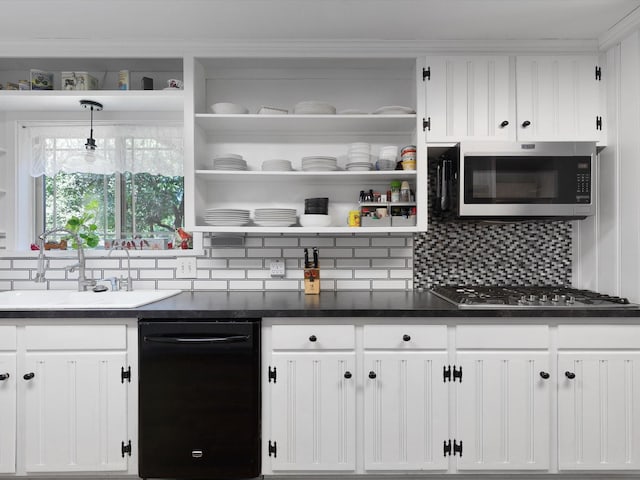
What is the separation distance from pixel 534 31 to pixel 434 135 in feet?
2.52

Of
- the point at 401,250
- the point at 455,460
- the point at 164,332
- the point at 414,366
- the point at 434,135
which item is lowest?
the point at 455,460

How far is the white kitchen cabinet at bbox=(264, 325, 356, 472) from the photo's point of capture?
1.89 m

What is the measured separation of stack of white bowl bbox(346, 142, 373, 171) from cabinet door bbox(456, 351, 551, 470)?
45.7 inches

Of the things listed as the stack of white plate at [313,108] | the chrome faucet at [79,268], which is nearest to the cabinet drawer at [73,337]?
the chrome faucet at [79,268]

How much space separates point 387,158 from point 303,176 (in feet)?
1.70

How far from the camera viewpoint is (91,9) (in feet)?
6.37

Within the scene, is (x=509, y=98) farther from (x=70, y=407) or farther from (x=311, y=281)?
(x=70, y=407)

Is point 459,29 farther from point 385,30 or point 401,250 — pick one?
point 401,250

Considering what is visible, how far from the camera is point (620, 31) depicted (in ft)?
6.81

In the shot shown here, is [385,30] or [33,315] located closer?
[33,315]

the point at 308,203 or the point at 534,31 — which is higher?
the point at 534,31

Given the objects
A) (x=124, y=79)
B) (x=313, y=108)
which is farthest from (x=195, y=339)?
(x=124, y=79)

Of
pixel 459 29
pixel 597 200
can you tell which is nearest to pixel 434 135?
pixel 459 29

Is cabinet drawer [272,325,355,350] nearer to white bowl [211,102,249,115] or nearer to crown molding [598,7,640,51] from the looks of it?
white bowl [211,102,249,115]
